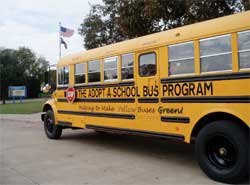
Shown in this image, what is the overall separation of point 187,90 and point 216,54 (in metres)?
0.85

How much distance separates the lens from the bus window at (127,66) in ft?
25.3

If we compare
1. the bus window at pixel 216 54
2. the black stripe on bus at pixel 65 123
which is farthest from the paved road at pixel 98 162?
the bus window at pixel 216 54

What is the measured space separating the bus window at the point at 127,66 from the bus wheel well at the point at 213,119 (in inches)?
78.3

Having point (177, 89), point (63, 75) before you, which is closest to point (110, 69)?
point (177, 89)

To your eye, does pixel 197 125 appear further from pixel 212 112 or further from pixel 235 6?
pixel 235 6

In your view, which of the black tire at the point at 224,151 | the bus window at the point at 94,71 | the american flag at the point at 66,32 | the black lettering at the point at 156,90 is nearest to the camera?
the black tire at the point at 224,151

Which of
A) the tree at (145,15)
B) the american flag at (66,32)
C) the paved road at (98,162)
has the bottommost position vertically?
the paved road at (98,162)

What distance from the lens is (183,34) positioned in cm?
658

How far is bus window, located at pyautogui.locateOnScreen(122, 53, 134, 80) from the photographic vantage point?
25.3 feet

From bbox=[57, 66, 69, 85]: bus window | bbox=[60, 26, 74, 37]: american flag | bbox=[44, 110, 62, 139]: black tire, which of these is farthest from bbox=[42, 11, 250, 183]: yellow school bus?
bbox=[60, 26, 74, 37]: american flag

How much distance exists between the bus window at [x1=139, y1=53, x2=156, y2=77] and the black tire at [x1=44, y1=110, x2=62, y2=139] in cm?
455

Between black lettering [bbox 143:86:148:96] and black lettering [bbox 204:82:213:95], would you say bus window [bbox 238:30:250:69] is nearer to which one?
black lettering [bbox 204:82:213:95]

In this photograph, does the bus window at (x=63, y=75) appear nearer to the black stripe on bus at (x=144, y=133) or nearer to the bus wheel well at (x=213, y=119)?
the black stripe on bus at (x=144, y=133)

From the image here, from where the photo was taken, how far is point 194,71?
20.8 ft
